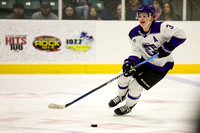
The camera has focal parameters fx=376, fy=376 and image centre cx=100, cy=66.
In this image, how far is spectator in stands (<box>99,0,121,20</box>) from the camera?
23.5 ft

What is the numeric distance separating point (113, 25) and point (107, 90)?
2499mm

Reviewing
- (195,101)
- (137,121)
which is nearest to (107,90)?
(137,121)

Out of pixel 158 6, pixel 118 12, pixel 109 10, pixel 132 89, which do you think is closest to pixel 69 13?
pixel 109 10

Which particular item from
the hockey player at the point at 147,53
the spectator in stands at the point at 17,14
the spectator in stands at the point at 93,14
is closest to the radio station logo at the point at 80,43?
the spectator in stands at the point at 93,14

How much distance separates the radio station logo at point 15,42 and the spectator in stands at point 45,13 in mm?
516

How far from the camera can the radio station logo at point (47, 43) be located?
22.7ft

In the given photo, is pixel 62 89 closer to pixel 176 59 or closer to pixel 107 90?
pixel 107 90

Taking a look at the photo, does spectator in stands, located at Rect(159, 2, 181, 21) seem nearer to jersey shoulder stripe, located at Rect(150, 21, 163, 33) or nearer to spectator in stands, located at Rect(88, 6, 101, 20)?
spectator in stands, located at Rect(88, 6, 101, 20)

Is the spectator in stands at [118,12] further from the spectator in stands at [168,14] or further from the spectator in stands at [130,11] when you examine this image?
the spectator in stands at [168,14]

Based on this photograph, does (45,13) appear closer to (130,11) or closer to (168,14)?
(130,11)

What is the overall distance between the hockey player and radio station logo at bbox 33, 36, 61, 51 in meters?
3.90

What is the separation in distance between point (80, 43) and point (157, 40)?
13.2 feet

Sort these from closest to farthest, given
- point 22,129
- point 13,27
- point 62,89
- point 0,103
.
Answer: point 22,129
point 0,103
point 62,89
point 13,27

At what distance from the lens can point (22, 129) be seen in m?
2.31
